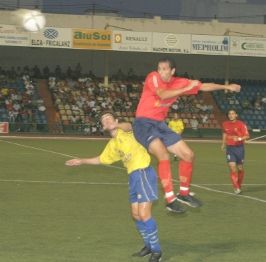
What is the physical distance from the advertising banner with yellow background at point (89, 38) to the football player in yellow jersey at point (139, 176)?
133 ft

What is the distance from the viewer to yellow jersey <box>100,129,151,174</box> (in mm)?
8680

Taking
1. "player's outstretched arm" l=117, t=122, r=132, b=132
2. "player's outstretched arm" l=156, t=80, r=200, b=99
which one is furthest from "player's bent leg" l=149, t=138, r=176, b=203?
"player's outstretched arm" l=156, t=80, r=200, b=99

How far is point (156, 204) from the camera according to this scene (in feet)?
48.2

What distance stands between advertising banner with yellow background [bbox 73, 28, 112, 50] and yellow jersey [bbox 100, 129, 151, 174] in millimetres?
40376

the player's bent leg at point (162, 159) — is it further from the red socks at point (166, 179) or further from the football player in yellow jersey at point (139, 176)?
the football player in yellow jersey at point (139, 176)

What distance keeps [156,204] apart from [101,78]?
1600 inches

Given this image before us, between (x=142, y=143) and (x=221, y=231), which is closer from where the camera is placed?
(x=142, y=143)

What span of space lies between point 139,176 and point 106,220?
3998mm

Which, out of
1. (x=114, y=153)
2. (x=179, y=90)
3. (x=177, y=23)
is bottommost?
(x=114, y=153)

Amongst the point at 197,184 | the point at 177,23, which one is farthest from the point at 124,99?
the point at 197,184

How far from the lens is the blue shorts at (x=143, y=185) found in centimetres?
852

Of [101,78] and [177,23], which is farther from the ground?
[177,23]

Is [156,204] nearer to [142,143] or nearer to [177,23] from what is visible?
[142,143]

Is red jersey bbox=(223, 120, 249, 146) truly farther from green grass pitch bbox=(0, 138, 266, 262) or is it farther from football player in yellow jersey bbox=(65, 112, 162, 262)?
football player in yellow jersey bbox=(65, 112, 162, 262)
